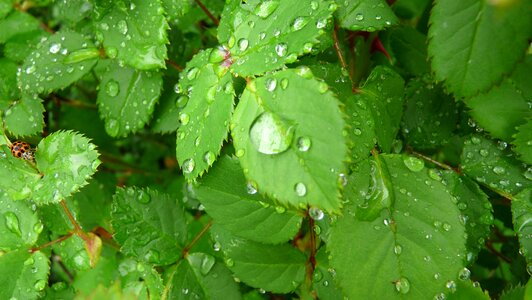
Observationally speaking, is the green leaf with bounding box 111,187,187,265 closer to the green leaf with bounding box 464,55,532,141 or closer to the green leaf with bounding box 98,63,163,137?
the green leaf with bounding box 98,63,163,137

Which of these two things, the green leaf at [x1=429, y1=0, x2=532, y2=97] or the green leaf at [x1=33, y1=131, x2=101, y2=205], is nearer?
the green leaf at [x1=429, y1=0, x2=532, y2=97]

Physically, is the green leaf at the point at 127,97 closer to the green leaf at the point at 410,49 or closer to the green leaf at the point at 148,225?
the green leaf at the point at 148,225

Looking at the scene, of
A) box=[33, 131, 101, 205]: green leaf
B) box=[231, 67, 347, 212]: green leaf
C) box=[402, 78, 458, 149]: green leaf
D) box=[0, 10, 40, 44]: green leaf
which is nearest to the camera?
box=[231, 67, 347, 212]: green leaf

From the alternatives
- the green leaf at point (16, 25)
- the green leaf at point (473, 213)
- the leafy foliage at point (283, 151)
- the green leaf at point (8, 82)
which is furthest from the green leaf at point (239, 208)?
the green leaf at point (16, 25)

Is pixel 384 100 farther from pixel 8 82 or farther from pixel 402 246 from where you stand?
pixel 8 82

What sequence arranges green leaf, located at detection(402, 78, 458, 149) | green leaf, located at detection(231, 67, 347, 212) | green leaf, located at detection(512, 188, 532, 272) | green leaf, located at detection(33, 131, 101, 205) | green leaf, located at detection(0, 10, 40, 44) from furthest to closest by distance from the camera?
green leaf, located at detection(0, 10, 40, 44) < green leaf, located at detection(402, 78, 458, 149) < green leaf, located at detection(33, 131, 101, 205) < green leaf, located at detection(512, 188, 532, 272) < green leaf, located at detection(231, 67, 347, 212)

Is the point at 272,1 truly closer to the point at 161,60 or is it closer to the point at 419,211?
the point at 161,60

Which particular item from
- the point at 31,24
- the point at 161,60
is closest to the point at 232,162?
the point at 161,60

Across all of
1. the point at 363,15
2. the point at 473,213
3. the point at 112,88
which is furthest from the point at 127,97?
the point at 473,213

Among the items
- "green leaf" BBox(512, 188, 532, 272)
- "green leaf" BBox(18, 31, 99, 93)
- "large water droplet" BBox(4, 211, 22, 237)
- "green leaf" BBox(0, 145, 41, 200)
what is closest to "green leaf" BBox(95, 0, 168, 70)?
"green leaf" BBox(18, 31, 99, 93)
